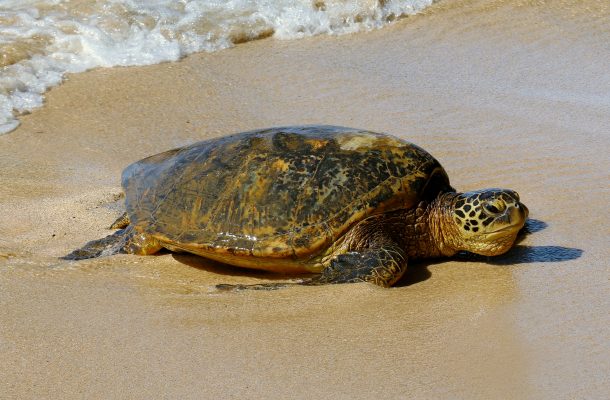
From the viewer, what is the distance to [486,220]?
4.43m

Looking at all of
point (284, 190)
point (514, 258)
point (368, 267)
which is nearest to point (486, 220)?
point (514, 258)

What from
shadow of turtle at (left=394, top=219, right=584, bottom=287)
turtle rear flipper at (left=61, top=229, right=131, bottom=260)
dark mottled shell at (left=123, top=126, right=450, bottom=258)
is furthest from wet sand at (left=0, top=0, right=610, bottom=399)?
dark mottled shell at (left=123, top=126, right=450, bottom=258)

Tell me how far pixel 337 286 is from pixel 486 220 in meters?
0.90

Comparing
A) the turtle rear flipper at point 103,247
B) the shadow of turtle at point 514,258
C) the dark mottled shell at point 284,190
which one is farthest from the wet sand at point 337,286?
the dark mottled shell at point 284,190

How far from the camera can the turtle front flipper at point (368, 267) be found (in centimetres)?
422

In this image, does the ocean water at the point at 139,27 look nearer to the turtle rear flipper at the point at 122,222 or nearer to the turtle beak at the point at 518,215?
the turtle rear flipper at the point at 122,222

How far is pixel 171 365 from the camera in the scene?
11.2 ft

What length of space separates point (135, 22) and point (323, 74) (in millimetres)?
2652

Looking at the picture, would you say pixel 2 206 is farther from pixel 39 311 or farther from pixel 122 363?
pixel 122 363

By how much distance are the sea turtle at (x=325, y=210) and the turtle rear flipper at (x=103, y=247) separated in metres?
0.02

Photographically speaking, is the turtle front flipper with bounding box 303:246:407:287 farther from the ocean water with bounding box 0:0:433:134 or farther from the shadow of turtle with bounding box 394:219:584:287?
the ocean water with bounding box 0:0:433:134

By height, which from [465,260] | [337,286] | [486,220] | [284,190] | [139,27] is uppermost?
[139,27]

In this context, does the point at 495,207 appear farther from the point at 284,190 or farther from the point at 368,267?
the point at 284,190

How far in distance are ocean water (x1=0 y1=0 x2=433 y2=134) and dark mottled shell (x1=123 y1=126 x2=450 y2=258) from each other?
3.57m
